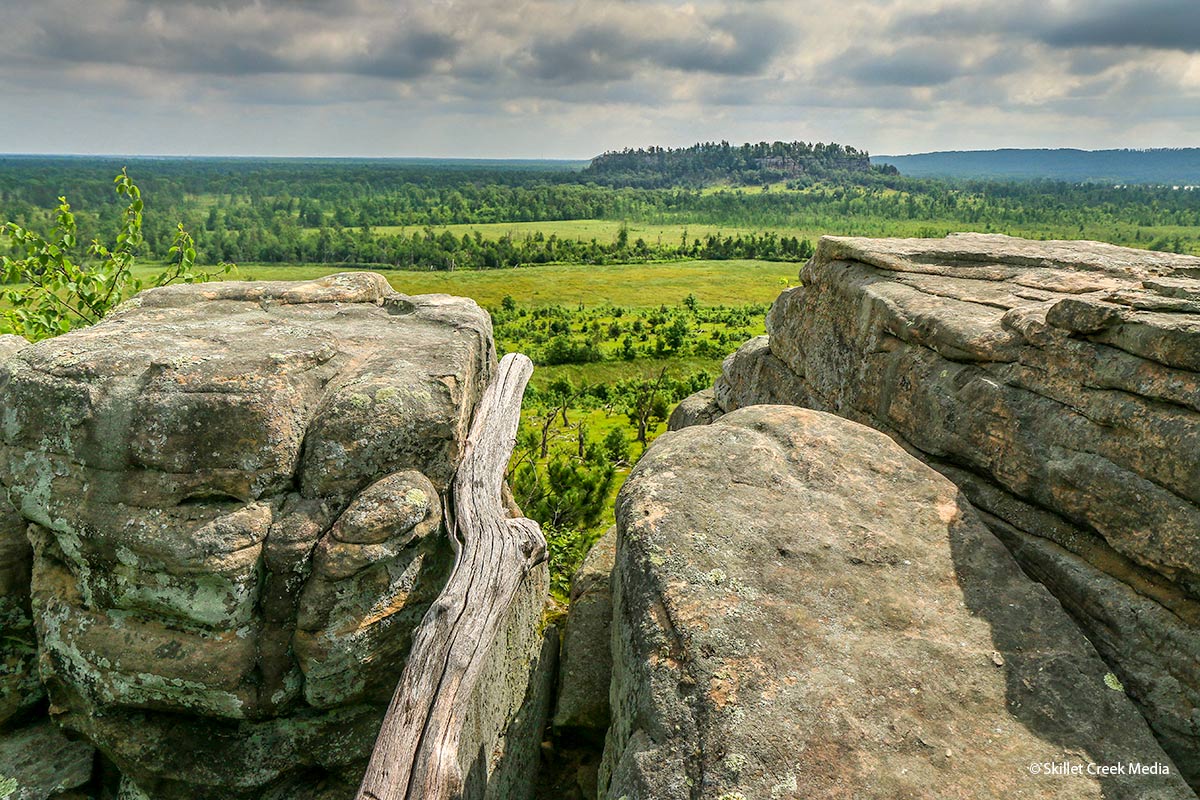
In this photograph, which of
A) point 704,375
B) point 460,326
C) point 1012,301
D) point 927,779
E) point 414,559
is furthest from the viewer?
point 704,375

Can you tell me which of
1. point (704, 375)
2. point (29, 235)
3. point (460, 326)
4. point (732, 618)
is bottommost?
point (704, 375)

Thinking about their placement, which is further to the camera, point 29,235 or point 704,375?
point 704,375

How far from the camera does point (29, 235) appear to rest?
17328 millimetres

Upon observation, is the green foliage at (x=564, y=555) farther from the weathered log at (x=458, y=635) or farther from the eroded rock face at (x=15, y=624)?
the eroded rock face at (x=15, y=624)

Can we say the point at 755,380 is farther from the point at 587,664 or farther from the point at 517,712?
the point at 517,712

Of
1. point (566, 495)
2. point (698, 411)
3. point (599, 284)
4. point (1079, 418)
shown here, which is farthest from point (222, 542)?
point (599, 284)

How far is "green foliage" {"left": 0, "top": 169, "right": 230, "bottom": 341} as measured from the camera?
57.3ft

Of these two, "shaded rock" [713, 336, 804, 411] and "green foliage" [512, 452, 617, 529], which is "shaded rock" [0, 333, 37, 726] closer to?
"shaded rock" [713, 336, 804, 411]

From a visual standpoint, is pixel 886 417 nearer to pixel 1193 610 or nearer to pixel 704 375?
pixel 1193 610

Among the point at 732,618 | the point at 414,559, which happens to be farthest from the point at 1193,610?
the point at 414,559

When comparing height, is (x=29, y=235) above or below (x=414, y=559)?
above

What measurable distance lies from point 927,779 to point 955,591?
2475 millimetres

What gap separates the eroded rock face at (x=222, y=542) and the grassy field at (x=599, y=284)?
145453mm

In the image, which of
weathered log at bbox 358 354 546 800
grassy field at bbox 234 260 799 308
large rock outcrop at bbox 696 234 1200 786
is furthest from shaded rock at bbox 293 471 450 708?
grassy field at bbox 234 260 799 308
